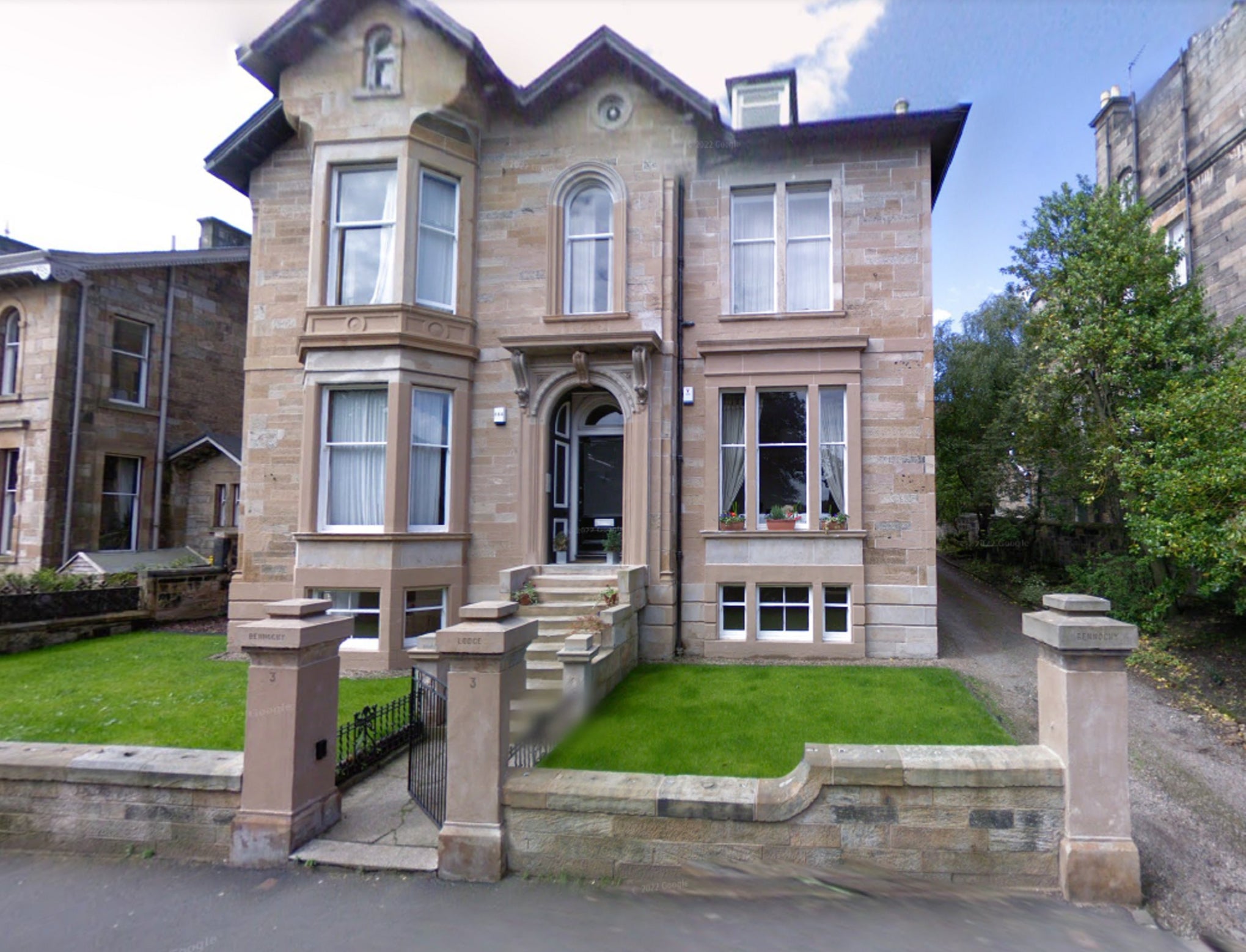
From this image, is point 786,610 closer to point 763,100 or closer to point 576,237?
point 576,237

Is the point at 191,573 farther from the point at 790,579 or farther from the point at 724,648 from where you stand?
the point at 790,579

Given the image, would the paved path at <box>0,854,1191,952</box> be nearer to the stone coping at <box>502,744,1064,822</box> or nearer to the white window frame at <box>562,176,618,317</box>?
the stone coping at <box>502,744,1064,822</box>

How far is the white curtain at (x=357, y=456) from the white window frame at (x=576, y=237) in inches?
140

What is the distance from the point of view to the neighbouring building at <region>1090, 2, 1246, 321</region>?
556 inches

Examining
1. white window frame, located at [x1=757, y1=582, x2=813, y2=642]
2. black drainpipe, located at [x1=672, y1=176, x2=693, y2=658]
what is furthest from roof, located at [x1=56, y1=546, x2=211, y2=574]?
white window frame, located at [x1=757, y1=582, x2=813, y2=642]

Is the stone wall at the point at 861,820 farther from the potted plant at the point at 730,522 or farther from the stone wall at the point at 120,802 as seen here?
the potted plant at the point at 730,522

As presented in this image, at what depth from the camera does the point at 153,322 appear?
18500 millimetres

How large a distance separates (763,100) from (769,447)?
6707 millimetres

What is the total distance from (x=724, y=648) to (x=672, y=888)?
678 centimetres

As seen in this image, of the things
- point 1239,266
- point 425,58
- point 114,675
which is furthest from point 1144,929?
point 1239,266

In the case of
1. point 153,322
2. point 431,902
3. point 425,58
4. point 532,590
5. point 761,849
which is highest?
point 425,58

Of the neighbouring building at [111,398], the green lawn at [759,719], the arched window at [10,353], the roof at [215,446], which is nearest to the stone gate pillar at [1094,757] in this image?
the green lawn at [759,719]

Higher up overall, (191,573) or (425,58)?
(425,58)

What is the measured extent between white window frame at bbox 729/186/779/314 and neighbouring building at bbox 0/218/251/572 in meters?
13.9
